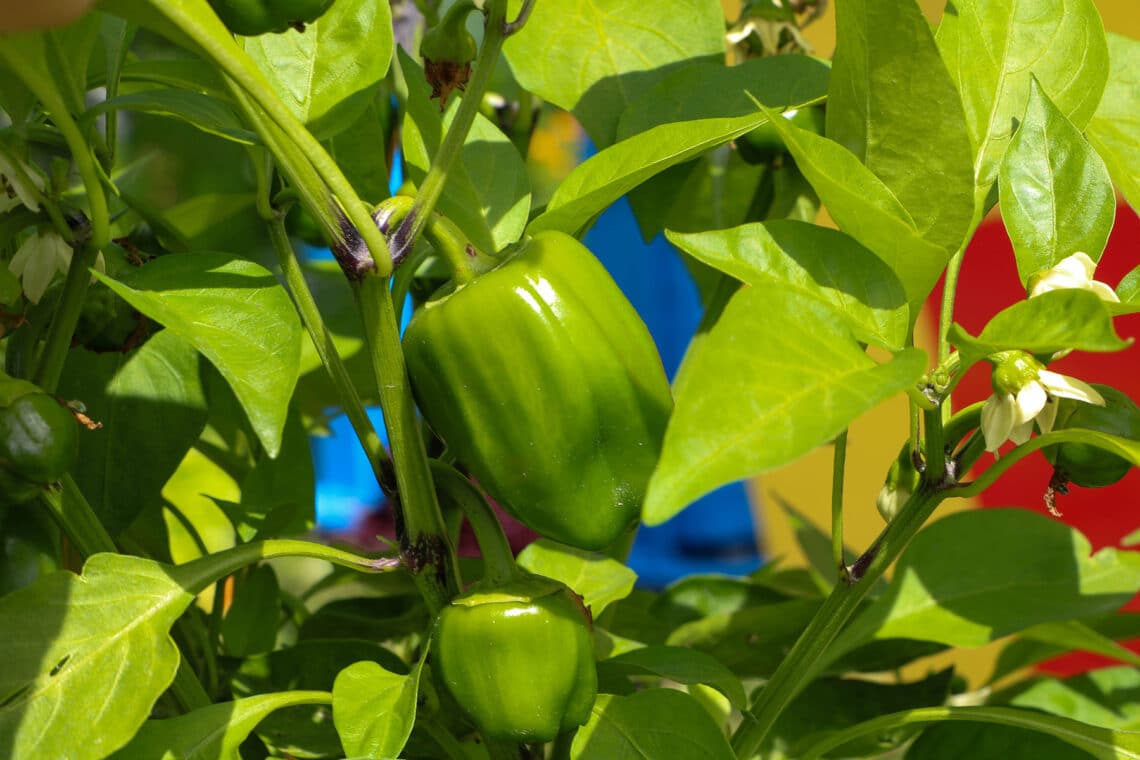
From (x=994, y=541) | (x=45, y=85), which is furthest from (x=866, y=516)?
(x=45, y=85)

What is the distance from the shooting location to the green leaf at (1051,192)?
40cm

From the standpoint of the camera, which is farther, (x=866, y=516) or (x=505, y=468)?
(x=866, y=516)

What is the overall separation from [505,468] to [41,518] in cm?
20

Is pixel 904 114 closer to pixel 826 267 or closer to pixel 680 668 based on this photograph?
pixel 826 267

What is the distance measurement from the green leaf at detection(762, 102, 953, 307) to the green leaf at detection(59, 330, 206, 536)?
0.89 ft

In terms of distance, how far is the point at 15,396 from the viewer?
1.26ft

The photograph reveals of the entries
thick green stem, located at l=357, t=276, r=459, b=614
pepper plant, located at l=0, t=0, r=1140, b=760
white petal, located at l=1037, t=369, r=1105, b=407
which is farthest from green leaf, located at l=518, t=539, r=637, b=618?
white petal, located at l=1037, t=369, r=1105, b=407

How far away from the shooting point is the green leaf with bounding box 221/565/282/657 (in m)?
0.55

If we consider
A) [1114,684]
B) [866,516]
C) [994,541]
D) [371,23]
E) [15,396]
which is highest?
[371,23]

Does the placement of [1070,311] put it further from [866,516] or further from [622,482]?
[866,516]

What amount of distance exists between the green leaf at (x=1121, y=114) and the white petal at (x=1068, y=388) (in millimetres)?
123

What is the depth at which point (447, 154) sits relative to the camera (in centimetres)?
37

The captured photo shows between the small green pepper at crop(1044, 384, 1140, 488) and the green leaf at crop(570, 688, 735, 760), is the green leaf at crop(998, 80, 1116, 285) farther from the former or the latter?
the green leaf at crop(570, 688, 735, 760)

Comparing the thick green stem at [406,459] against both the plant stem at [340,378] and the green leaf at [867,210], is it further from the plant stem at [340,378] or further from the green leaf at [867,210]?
the green leaf at [867,210]
